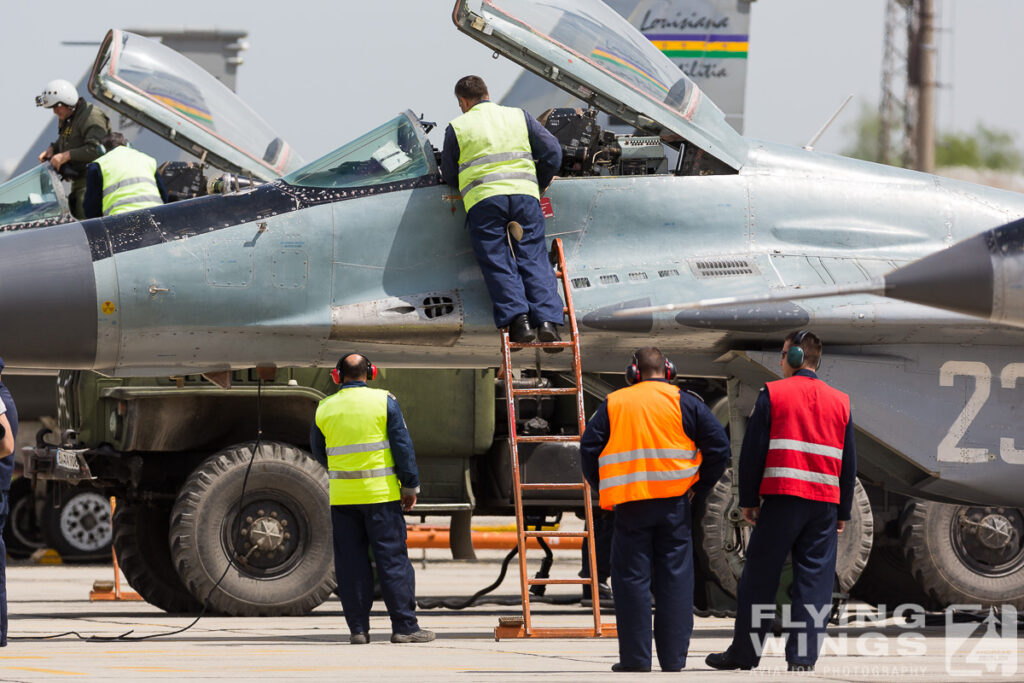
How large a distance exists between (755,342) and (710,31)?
1236 cm

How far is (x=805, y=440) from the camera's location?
7645 millimetres

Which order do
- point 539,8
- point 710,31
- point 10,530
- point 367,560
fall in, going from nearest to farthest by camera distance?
point 367,560
point 539,8
point 10,530
point 710,31

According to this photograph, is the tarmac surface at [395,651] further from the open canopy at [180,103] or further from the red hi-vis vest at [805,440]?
the open canopy at [180,103]

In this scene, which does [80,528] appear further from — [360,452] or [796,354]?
[796,354]

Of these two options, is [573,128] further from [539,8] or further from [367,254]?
[367,254]

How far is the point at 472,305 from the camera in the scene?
9633mm

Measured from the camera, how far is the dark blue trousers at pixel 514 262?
31.0ft

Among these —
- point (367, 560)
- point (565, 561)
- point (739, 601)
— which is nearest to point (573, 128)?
point (367, 560)

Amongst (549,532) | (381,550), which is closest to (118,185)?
(381,550)

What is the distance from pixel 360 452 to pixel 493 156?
189 centimetres

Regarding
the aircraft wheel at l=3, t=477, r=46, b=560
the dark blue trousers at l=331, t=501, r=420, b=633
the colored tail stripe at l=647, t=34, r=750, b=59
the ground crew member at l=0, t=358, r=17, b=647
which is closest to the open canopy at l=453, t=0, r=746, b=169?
the dark blue trousers at l=331, t=501, r=420, b=633

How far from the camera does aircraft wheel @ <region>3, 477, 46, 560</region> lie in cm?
1773

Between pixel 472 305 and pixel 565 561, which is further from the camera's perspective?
pixel 565 561

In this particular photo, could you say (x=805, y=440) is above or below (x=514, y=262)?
below
